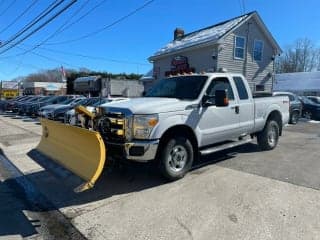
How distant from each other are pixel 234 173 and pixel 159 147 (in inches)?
71.8

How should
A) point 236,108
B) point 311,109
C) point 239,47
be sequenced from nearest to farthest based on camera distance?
point 236,108
point 311,109
point 239,47

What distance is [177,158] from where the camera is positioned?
636cm

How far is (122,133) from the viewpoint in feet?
19.0

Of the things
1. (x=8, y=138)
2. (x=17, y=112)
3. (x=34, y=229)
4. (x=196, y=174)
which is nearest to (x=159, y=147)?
(x=196, y=174)

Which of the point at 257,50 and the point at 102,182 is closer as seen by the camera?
the point at 102,182

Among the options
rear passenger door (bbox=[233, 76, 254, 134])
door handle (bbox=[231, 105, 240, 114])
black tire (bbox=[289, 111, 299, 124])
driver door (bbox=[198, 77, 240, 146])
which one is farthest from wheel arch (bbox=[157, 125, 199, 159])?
black tire (bbox=[289, 111, 299, 124])

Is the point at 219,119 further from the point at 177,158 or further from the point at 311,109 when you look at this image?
the point at 311,109

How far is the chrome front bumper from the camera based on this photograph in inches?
225

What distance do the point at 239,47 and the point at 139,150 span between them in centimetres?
1755

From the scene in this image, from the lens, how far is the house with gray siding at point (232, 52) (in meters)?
20.5

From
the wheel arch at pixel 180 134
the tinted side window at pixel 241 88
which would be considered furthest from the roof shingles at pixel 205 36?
the wheel arch at pixel 180 134

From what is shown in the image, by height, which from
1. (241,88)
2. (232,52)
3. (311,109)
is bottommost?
(311,109)

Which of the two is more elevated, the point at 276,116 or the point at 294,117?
the point at 276,116

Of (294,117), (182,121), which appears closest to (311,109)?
(294,117)
